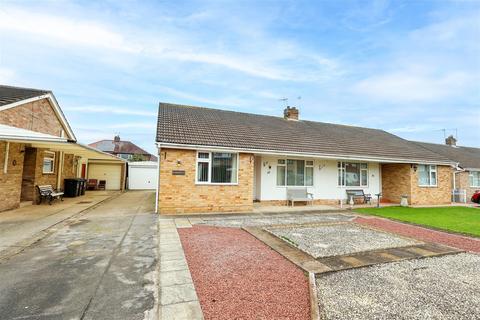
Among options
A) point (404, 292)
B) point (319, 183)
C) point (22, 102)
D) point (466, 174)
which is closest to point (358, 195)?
point (319, 183)

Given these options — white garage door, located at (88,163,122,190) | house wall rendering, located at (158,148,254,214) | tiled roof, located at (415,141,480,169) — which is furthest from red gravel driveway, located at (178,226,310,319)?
tiled roof, located at (415,141,480,169)

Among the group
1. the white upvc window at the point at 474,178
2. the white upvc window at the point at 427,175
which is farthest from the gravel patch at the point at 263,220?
the white upvc window at the point at 474,178

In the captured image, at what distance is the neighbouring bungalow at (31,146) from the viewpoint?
9.38 meters

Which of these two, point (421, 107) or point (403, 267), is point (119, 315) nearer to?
point (403, 267)

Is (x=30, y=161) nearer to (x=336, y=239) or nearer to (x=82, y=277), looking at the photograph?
(x=82, y=277)

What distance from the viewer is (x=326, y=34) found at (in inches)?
504

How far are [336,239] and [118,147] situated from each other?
42.1m

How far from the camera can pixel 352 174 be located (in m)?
15.0

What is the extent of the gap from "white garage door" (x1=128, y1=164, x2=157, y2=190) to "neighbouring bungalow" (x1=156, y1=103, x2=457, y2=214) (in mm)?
12531

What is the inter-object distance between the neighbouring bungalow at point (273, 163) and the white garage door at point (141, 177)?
493 inches

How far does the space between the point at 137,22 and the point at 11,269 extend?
920cm

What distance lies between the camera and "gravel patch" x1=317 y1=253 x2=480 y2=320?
118 inches

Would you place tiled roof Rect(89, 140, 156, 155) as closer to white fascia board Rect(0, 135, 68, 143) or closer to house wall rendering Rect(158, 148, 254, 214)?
white fascia board Rect(0, 135, 68, 143)

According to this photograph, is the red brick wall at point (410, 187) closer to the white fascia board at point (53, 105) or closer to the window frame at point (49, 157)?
the window frame at point (49, 157)
